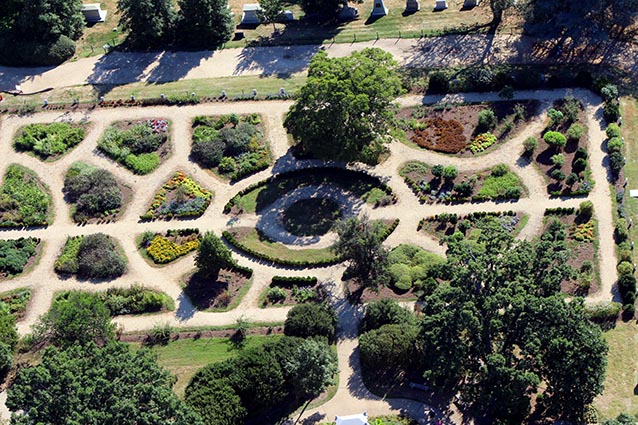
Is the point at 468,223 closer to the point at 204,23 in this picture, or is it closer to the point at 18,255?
the point at 18,255

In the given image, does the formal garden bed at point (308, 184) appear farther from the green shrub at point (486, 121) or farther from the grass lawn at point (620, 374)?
the grass lawn at point (620, 374)

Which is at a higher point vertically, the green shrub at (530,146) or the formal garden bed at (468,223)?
the green shrub at (530,146)

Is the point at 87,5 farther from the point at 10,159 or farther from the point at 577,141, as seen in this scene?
the point at 577,141

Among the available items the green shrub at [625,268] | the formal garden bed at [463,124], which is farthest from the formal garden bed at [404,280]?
the green shrub at [625,268]

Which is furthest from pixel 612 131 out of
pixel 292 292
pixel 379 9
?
pixel 292 292

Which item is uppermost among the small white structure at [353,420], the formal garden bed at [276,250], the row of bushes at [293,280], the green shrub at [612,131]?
the green shrub at [612,131]

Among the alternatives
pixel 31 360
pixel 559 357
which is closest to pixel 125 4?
pixel 31 360
